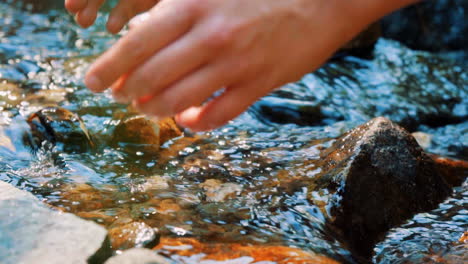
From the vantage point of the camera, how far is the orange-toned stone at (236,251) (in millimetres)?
2248

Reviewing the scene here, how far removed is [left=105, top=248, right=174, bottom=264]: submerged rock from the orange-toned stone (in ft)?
0.85

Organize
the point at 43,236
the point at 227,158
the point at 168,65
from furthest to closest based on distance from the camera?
the point at 227,158, the point at 43,236, the point at 168,65

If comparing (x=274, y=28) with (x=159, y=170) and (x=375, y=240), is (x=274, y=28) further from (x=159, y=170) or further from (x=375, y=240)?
(x=159, y=170)

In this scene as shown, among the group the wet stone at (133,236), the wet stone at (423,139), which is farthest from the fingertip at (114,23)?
the wet stone at (423,139)

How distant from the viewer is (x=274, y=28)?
1043 mm

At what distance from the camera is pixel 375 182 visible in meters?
2.88

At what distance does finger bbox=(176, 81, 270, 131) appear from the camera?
1.06 m

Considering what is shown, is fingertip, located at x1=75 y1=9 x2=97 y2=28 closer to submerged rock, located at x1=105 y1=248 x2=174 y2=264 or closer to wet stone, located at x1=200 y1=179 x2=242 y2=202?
submerged rock, located at x1=105 y1=248 x2=174 y2=264

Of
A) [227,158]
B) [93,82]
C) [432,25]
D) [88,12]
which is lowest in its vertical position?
[227,158]

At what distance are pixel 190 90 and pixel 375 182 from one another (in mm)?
2103

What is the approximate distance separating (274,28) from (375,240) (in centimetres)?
196

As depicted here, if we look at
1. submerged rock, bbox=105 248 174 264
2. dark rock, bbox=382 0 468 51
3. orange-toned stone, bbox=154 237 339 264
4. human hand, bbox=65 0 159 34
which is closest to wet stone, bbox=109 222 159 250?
orange-toned stone, bbox=154 237 339 264

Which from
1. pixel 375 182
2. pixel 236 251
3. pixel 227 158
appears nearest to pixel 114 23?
pixel 236 251

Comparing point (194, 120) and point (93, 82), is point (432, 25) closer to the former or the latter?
point (194, 120)
